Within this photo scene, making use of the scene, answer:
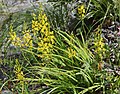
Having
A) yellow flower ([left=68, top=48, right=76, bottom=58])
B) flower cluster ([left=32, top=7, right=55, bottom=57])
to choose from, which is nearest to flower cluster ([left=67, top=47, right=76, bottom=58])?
yellow flower ([left=68, top=48, right=76, bottom=58])

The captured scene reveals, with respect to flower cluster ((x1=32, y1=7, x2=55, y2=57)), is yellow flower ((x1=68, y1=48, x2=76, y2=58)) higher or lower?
lower

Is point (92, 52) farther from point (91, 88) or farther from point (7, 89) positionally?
point (7, 89)

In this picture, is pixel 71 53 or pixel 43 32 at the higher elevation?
pixel 43 32

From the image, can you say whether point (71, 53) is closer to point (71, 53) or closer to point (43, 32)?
point (71, 53)

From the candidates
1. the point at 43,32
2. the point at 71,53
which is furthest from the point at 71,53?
the point at 43,32

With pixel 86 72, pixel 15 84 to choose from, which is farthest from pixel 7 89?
pixel 86 72

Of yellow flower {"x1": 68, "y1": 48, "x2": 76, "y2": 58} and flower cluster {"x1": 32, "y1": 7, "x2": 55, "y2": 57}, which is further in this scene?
yellow flower {"x1": 68, "y1": 48, "x2": 76, "y2": 58}

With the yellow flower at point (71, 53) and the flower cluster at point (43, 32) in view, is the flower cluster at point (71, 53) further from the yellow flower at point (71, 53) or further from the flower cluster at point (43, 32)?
the flower cluster at point (43, 32)

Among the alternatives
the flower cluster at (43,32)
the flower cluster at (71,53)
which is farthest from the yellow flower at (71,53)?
the flower cluster at (43,32)

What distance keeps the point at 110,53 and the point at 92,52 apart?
23 cm

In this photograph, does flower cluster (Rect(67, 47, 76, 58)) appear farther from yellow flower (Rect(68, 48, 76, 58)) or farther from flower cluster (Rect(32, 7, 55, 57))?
flower cluster (Rect(32, 7, 55, 57))

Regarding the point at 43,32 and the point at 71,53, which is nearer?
the point at 43,32

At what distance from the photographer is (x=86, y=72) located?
11.1 feet

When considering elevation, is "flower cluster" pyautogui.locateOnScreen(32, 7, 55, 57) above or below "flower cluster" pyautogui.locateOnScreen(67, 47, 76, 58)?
above
